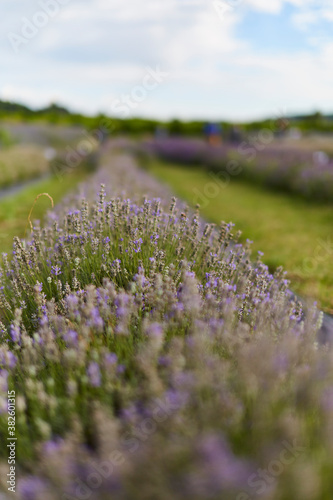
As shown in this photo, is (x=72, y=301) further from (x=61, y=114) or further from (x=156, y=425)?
(x=61, y=114)

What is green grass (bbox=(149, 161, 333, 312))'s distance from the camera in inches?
192

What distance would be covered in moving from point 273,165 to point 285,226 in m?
5.35

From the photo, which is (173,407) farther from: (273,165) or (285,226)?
(273,165)

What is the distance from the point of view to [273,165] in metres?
12.4

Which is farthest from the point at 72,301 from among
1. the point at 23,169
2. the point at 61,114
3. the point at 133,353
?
the point at 61,114

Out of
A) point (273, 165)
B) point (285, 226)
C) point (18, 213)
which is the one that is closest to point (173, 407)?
point (285, 226)

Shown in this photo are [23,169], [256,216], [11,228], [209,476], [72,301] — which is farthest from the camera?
[23,169]

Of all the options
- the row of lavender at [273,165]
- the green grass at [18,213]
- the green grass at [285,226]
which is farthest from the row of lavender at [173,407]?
the row of lavender at [273,165]

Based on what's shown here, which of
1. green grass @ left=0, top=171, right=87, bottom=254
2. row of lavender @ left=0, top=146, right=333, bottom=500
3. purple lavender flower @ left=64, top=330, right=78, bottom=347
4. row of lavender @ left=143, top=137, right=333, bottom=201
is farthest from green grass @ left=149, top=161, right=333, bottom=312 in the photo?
green grass @ left=0, top=171, right=87, bottom=254

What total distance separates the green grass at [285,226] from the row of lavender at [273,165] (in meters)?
0.39

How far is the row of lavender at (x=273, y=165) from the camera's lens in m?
9.84

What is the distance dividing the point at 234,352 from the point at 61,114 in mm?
Answer: 46286

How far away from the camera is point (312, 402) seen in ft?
5.02

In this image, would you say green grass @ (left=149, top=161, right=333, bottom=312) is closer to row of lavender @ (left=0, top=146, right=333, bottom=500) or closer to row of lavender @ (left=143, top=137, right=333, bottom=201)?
row of lavender @ (left=143, top=137, right=333, bottom=201)
